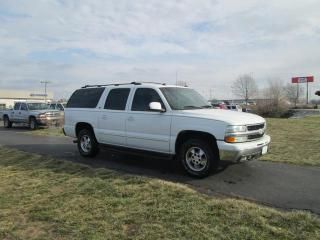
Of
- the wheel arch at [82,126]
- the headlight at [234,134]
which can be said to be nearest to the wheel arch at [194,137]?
the headlight at [234,134]

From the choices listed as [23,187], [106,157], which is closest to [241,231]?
[23,187]

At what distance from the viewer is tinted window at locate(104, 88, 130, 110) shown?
861cm

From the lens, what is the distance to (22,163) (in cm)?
891

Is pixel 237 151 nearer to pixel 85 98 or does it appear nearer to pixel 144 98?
pixel 144 98

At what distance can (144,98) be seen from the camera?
8.16 meters

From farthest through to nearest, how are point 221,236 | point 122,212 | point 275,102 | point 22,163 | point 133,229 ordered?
1. point 275,102
2. point 22,163
3. point 122,212
4. point 133,229
5. point 221,236

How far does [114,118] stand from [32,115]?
504 inches

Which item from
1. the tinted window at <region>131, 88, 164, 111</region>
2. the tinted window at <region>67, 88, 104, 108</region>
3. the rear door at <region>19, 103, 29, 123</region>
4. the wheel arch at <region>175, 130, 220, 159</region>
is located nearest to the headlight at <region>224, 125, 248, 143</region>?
the wheel arch at <region>175, 130, 220, 159</region>

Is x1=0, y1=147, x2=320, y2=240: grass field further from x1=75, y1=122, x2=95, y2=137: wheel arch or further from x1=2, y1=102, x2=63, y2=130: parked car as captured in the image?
x1=2, y1=102, x2=63, y2=130: parked car

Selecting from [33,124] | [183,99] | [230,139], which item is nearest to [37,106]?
[33,124]

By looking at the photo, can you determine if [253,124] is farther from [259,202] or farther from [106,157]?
[106,157]

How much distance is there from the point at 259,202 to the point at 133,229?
2.09 m

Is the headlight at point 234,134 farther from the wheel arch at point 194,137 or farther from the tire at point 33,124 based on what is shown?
the tire at point 33,124

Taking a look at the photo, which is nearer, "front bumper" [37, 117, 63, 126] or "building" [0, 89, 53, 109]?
"front bumper" [37, 117, 63, 126]
